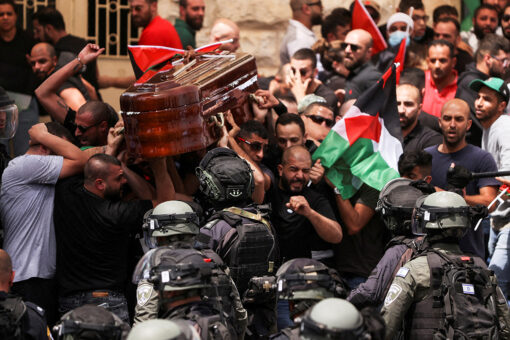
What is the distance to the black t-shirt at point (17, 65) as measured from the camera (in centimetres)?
1005

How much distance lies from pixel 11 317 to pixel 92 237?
1.79 meters

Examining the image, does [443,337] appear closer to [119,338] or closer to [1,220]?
[119,338]

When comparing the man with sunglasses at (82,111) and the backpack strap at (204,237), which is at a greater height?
the man with sunglasses at (82,111)

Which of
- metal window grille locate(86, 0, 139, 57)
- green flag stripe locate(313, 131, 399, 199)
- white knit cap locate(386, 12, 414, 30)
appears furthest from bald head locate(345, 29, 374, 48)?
metal window grille locate(86, 0, 139, 57)

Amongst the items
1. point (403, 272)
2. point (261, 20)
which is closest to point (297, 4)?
point (261, 20)

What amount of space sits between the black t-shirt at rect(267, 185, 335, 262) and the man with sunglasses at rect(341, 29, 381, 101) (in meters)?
2.48

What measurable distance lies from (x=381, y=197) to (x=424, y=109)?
318 cm

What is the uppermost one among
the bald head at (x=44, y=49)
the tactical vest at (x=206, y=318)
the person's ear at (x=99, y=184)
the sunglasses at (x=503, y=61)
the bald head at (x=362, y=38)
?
the bald head at (x=362, y=38)

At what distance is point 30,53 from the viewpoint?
33.4ft

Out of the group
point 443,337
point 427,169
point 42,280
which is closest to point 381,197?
point 427,169

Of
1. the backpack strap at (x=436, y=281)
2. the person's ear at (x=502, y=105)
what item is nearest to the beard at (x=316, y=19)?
the person's ear at (x=502, y=105)

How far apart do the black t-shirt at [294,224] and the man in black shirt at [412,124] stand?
1345mm

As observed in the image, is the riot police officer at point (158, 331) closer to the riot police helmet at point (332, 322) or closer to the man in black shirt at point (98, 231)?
the riot police helmet at point (332, 322)

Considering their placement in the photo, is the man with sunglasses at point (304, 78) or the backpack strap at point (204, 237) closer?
the backpack strap at point (204, 237)
